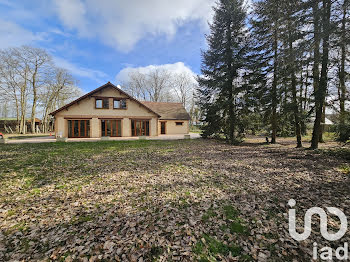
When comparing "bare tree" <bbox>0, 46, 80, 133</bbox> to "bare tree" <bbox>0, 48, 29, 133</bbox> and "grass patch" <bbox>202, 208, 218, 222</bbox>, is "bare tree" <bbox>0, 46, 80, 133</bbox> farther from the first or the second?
"grass patch" <bbox>202, 208, 218, 222</bbox>

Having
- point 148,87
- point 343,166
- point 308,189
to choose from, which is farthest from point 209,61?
point 148,87

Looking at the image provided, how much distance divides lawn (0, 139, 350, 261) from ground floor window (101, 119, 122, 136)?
39.3 feet

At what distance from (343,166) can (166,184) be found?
25.5ft

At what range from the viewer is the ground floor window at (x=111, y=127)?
18438 millimetres

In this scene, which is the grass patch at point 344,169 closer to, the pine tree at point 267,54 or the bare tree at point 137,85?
the pine tree at point 267,54

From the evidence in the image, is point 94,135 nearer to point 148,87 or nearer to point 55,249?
point 55,249

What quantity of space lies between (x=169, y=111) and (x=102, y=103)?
11.0 meters

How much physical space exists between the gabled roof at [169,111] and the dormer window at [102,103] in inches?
329

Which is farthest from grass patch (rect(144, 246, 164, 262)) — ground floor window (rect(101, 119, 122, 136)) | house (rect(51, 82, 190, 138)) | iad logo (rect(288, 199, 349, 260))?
ground floor window (rect(101, 119, 122, 136))

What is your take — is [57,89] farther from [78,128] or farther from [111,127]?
[111,127]

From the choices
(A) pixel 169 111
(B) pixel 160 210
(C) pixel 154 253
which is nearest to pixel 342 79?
(B) pixel 160 210

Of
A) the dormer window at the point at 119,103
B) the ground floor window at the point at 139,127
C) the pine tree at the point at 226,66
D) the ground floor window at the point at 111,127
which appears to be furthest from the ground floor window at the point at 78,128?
the pine tree at the point at 226,66

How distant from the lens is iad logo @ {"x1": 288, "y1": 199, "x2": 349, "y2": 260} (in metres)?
2.42

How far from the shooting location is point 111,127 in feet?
61.4
